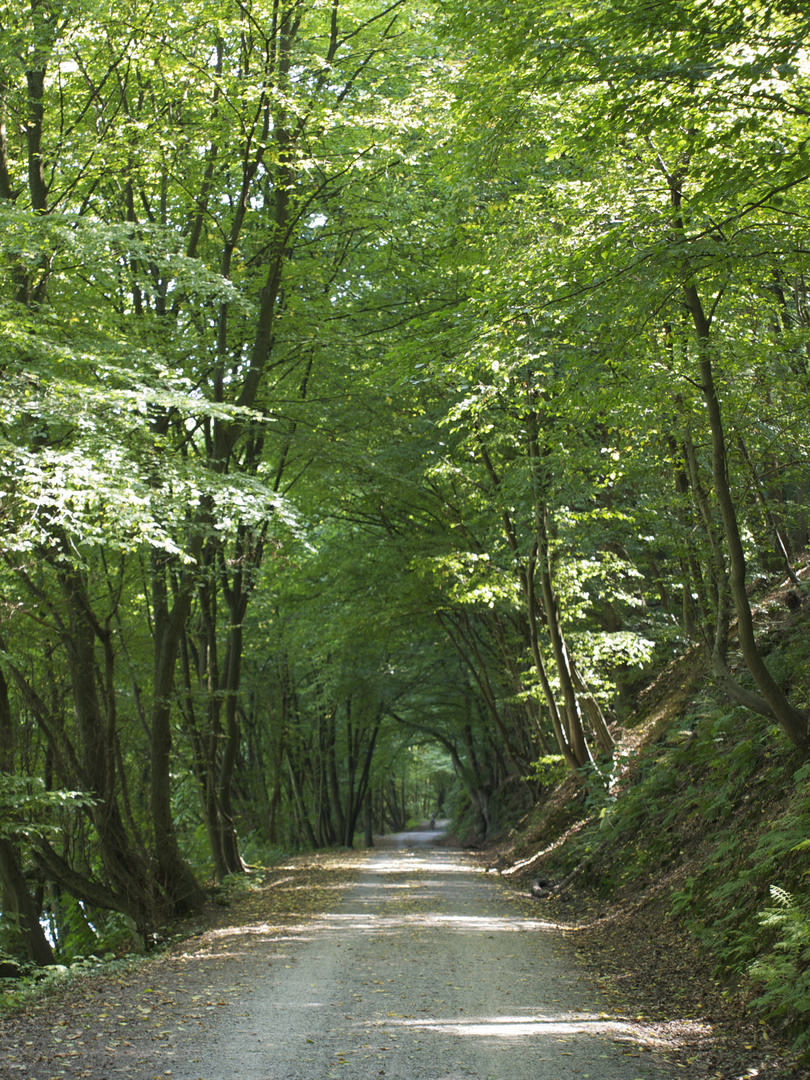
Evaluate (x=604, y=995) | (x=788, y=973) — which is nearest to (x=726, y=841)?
(x=604, y=995)

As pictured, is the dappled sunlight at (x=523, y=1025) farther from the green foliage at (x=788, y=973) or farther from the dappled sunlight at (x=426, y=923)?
the dappled sunlight at (x=426, y=923)

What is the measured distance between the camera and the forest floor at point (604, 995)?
450 centimetres

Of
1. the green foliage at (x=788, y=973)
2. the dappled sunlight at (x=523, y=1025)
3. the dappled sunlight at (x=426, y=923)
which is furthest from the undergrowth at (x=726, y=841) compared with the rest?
the dappled sunlight at (x=426, y=923)

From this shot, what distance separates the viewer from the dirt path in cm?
447

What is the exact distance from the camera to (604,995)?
5941mm

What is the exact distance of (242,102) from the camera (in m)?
10.6

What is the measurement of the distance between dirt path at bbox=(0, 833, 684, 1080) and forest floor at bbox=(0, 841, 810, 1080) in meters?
0.03

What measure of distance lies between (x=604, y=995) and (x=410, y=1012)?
148 cm

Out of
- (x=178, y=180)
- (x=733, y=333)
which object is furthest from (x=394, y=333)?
(x=733, y=333)

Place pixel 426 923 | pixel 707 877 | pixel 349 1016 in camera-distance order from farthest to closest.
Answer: pixel 426 923 → pixel 707 877 → pixel 349 1016

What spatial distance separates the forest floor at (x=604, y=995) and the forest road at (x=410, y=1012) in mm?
185

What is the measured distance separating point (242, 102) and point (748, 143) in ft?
24.6

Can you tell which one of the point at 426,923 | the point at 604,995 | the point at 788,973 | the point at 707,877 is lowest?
the point at 426,923

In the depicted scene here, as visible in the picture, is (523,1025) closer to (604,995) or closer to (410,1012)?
(410,1012)
